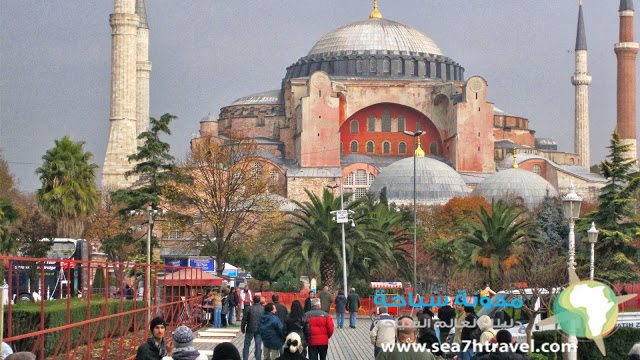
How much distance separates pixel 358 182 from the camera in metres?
72.2

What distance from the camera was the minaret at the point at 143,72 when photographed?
231ft

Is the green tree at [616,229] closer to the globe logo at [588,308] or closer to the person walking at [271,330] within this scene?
the person walking at [271,330]

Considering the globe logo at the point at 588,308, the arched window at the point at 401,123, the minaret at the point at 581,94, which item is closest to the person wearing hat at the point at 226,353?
the globe logo at the point at 588,308

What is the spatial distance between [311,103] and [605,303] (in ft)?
207

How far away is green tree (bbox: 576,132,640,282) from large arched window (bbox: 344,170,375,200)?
42.9m

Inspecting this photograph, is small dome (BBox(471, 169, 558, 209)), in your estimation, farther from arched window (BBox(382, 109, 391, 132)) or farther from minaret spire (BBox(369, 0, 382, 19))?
minaret spire (BBox(369, 0, 382, 19))

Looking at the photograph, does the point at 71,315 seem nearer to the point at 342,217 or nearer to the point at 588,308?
the point at 588,308

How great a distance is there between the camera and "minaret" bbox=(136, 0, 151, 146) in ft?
231

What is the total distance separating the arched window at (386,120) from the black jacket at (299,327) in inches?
2538

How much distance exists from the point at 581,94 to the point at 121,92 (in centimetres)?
3637

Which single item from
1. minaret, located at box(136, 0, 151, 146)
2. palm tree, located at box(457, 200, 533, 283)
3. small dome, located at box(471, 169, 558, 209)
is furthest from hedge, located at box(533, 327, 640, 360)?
minaret, located at box(136, 0, 151, 146)

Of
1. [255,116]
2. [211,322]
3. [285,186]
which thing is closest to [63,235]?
[211,322]

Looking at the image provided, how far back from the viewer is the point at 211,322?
25.3 m

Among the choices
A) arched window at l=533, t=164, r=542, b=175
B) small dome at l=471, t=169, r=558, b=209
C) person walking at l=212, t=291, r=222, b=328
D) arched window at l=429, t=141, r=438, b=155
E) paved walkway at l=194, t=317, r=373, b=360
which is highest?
arched window at l=429, t=141, r=438, b=155
